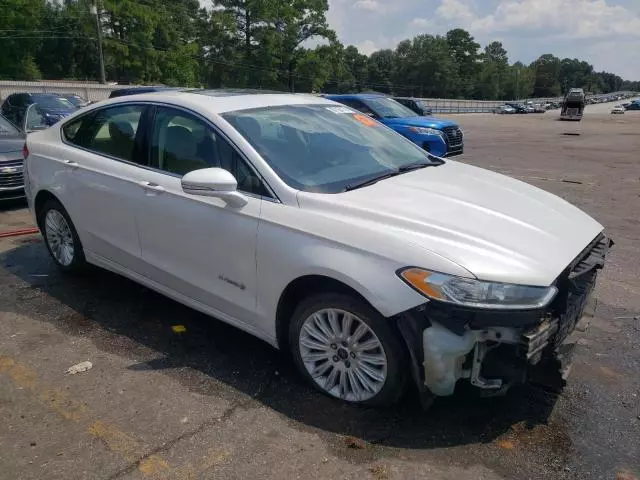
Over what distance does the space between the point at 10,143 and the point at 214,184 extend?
6640mm

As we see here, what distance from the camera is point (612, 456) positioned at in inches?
107

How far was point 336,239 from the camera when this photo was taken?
289 cm

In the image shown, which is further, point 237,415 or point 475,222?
point 237,415

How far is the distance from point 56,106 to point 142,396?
541 inches

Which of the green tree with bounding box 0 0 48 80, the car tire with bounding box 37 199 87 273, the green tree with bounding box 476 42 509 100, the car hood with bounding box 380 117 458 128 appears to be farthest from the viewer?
the green tree with bounding box 476 42 509 100

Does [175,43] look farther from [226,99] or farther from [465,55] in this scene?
[465,55]

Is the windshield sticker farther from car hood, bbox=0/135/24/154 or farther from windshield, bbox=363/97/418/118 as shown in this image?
windshield, bbox=363/97/418/118

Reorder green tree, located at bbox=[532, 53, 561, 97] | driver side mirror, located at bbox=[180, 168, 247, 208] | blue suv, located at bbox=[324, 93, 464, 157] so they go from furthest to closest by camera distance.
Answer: green tree, located at bbox=[532, 53, 561, 97], blue suv, located at bbox=[324, 93, 464, 157], driver side mirror, located at bbox=[180, 168, 247, 208]

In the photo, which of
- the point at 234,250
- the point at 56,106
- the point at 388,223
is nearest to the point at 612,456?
the point at 388,223

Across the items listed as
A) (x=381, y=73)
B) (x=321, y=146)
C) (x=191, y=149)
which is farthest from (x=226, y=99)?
(x=381, y=73)

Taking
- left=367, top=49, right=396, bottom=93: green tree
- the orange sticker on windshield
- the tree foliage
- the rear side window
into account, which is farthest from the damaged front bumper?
left=367, top=49, right=396, bottom=93: green tree

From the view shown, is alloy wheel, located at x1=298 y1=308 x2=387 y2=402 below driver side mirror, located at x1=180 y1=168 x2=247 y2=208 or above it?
below

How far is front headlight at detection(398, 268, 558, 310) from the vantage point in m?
2.55

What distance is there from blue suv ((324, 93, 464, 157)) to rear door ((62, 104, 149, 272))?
8.76 meters
